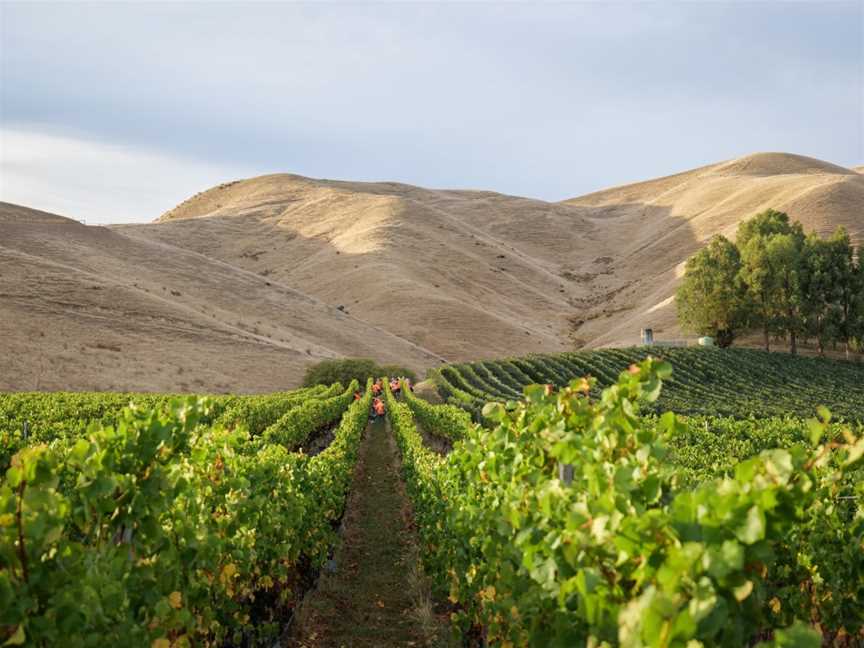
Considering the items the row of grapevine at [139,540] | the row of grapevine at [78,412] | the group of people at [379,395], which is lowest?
the group of people at [379,395]

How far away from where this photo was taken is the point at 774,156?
6097 inches

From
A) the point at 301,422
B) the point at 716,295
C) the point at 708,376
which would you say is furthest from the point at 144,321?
the point at 716,295

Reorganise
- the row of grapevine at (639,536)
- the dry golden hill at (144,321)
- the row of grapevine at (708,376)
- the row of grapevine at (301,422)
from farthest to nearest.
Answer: the dry golden hill at (144,321) < the row of grapevine at (708,376) < the row of grapevine at (301,422) < the row of grapevine at (639,536)

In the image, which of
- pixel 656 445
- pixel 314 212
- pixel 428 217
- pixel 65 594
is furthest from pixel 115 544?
pixel 314 212

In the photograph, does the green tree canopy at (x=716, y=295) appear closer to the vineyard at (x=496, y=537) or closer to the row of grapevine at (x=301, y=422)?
the row of grapevine at (x=301, y=422)

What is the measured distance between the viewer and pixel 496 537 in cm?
568

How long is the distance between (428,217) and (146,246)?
2005 inches

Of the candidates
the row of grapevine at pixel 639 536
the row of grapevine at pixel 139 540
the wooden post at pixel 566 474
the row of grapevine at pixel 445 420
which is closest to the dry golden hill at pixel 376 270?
the row of grapevine at pixel 445 420

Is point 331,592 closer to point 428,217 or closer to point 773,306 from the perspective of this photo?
point 773,306

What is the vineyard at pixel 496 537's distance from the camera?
264 centimetres

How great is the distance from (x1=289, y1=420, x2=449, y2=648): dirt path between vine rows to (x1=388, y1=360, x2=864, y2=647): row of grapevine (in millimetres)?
1448

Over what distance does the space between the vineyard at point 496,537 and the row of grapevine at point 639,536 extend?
1cm

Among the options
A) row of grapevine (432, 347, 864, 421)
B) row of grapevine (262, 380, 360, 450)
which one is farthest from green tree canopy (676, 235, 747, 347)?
row of grapevine (262, 380, 360, 450)

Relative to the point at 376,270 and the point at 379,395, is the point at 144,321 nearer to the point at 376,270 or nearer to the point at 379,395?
the point at 379,395
